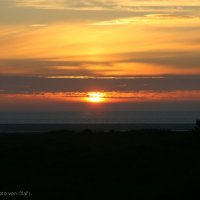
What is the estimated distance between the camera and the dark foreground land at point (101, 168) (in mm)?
24344

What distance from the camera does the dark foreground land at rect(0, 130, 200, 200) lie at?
958 inches

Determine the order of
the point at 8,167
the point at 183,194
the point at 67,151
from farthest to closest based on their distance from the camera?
the point at 67,151 < the point at 8,167 < the point at 183,194

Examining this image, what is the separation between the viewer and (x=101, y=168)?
3052 cm

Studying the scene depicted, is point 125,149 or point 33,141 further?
point 33,141

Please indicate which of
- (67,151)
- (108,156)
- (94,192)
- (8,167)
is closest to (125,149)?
(108,156)

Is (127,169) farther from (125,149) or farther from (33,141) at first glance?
(33,141)

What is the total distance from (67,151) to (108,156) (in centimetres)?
453

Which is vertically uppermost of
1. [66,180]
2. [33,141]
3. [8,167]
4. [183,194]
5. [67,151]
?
[33,141]

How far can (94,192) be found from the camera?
24406 mm

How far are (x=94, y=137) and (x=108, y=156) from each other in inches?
417

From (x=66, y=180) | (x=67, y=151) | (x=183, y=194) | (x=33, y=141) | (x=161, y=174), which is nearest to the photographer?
(x=183, y=194)

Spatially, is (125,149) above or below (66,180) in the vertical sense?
above

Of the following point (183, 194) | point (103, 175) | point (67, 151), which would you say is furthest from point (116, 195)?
point (67, 151)

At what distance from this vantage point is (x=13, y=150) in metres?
37.9
